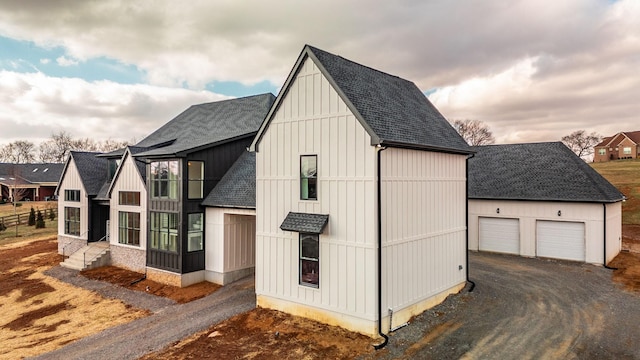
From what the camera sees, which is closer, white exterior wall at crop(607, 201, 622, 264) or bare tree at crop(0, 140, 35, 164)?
white exterior wall at crop(607, 201, 622, 264)

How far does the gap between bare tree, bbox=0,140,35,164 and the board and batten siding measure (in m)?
94.2

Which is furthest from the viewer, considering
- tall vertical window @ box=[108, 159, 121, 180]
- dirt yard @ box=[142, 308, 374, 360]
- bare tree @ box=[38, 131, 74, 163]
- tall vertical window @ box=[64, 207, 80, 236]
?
bare tree @ box=[38, 131, 74, 163]

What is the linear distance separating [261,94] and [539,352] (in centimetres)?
1935

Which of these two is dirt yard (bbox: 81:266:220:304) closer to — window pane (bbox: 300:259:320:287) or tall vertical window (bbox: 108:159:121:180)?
window pane (bbox: 300:259:320:287)

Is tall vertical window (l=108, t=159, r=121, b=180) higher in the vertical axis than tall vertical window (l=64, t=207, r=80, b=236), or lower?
higher

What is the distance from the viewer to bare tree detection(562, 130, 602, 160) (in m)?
80.3

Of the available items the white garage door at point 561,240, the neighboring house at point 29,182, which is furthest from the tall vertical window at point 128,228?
the neighboring house at point 29,182

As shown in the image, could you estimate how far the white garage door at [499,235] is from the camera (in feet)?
67.2

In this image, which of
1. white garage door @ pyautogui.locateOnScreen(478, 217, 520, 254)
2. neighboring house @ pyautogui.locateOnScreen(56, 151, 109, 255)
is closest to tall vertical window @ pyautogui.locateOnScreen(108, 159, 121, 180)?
neighboring house @ pyautogui.locateOnScreen(56, 151, 109, 255)

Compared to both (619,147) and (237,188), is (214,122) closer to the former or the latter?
(237,188)

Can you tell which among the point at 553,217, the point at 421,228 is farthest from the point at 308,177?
the point at 553,217

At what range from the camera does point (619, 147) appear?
69.9 m

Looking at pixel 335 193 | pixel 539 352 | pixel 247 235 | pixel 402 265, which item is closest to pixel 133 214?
pixel 247 235

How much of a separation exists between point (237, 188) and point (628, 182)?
153 feet
